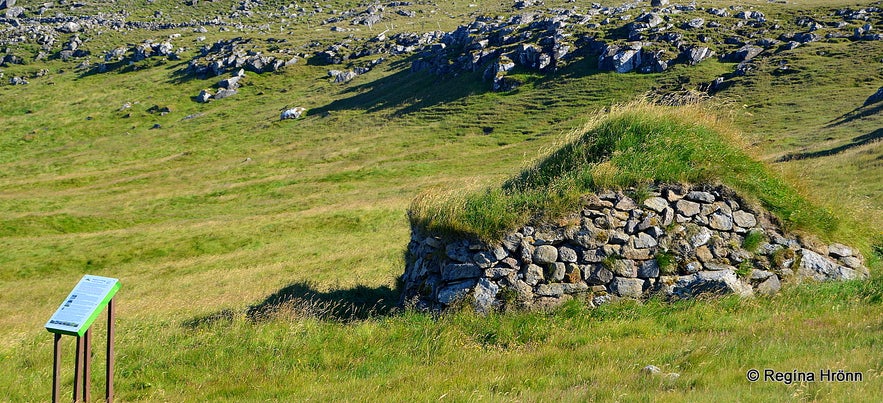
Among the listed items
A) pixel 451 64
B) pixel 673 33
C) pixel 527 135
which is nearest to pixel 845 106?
pixel 527 135

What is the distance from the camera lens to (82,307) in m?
6.31

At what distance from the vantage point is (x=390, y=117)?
307 ft

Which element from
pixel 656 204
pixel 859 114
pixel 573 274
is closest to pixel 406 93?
pixel 859 114

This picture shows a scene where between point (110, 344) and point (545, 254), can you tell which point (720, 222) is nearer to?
point (545, 254)

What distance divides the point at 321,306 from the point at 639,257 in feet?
23.1

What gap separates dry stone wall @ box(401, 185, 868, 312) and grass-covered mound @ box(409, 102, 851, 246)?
1.02ft

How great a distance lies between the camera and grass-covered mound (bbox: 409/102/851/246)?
1155cm

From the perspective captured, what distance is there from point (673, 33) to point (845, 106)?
151 feet

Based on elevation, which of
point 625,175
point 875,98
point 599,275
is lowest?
point 599,275

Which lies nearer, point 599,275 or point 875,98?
point 599,275

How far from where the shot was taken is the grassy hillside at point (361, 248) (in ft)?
25.1

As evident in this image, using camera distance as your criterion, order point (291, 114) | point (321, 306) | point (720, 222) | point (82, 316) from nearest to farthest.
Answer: point (82, 316) → point (720, 222) → point (321, 306) → point (291, 114)

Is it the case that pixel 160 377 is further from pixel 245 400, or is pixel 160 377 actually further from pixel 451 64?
pixel 451 64

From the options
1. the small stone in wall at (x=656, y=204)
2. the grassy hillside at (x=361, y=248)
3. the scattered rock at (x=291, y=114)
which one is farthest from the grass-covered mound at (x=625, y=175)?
the scattered rock at (x=291, y=114)
